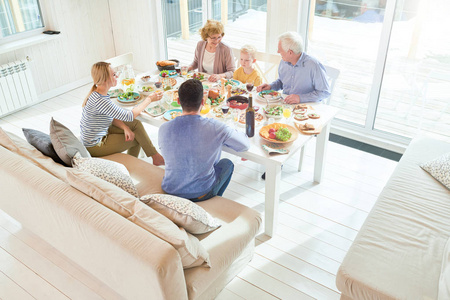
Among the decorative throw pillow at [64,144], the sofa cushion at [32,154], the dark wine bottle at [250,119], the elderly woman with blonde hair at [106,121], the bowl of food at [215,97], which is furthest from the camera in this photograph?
the bowl of food at [215,97]

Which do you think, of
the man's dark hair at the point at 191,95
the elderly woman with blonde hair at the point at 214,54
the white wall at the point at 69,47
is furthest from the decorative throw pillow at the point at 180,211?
the white wall at the point at 69,47

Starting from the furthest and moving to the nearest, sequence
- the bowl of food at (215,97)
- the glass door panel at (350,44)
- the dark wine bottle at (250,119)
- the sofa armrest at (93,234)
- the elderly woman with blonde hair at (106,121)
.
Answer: the glass door panel at (350,44) < the bowl of food at (215,97) < the elderly woman with blonde hair at (106,121) < the dark wine bottle at (250,119) < the sofa armrest at (93,234)

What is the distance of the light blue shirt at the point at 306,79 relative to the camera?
3303 mm

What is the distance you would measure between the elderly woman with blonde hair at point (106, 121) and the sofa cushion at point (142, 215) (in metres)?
0.92

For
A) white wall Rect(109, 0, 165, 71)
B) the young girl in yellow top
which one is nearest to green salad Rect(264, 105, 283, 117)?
the young girl in yellow top

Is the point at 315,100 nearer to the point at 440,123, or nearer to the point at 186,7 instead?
the point at 440,123

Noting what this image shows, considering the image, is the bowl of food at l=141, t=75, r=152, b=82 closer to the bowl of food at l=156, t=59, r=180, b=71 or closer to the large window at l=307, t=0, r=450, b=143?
the bowl of food at l=156, t=59, r=180, b=71

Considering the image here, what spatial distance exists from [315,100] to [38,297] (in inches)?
94.5

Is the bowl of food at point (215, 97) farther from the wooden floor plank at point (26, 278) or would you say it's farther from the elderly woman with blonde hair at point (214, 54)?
the wooden floor plank at point (26, 278)

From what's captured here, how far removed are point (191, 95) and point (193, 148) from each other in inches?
12.3

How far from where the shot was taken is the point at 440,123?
4.03 metres

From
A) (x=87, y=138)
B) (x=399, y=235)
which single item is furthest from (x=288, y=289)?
(x=87, y=138)

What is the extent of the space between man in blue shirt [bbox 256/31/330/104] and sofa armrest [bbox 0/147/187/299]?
1809mm

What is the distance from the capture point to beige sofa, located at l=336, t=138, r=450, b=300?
202cm
